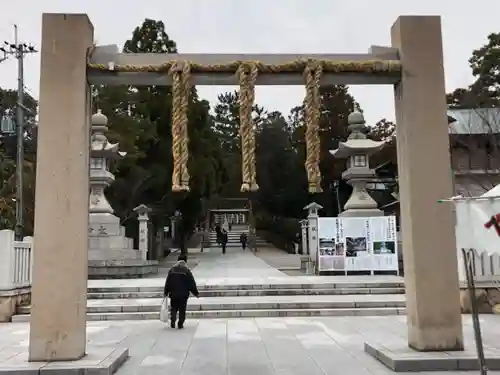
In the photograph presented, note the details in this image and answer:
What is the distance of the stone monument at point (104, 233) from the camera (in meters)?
19.2

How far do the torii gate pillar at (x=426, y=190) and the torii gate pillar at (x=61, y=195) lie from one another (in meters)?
4.23

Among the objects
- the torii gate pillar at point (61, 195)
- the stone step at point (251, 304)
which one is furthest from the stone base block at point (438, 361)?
the stone step at point (251, 304)

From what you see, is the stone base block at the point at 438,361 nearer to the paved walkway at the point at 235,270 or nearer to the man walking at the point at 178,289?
the man walking at the point at 178,289

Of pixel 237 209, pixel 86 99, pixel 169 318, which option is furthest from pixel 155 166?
pixel 237 209

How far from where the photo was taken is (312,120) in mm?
7012

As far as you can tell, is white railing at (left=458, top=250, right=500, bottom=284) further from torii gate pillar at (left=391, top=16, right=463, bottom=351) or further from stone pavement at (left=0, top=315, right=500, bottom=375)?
torii gate pillar at (left=391, top=16, right=463, bottom=351)

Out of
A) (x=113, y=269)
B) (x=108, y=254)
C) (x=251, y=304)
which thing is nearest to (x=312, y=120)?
(x=251, y=304)

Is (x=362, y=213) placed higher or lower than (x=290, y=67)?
lower

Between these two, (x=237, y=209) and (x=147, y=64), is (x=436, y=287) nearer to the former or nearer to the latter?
(x=147, y=64)

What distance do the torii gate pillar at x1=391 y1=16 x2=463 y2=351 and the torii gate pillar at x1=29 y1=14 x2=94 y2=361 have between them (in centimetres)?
423

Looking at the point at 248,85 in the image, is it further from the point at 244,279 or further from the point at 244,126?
the point at 244,279

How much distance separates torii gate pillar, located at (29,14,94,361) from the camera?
635 centimetres

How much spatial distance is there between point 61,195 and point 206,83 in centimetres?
243

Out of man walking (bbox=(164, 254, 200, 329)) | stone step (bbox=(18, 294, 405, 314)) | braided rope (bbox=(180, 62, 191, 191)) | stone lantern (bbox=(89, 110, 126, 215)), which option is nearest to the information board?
stone step (bbox=(18, 294, 405, 314))
